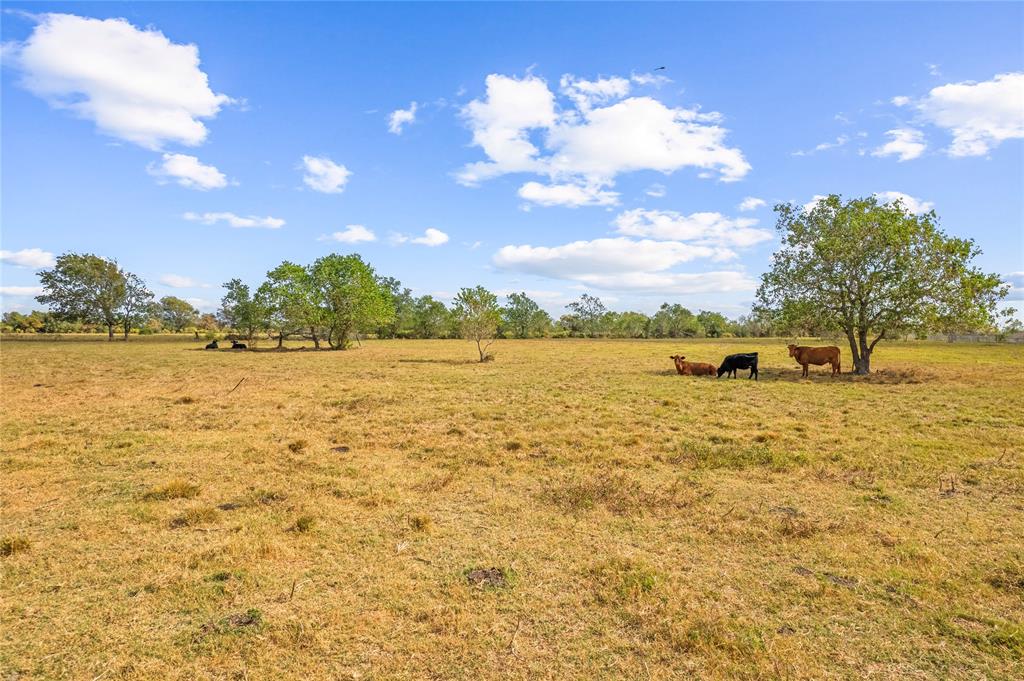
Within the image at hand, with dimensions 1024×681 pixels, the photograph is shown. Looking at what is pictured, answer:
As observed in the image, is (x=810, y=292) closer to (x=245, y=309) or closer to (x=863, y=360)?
(x=863, y=360)

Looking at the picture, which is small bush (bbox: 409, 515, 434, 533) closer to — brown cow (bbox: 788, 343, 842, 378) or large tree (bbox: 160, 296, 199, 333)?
brown cow (bbox: 788, 343, 842, 378)

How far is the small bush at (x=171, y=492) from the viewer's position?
775 cm

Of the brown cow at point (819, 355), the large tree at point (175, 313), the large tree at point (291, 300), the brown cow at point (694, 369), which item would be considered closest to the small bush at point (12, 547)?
the brown cow at point (694, 369)

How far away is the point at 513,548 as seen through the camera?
20.1 ft

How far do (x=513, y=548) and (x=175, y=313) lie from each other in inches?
5912

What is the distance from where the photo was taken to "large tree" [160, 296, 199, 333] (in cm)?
12343

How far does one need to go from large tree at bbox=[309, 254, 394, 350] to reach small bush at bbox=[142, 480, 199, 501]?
46.5 m

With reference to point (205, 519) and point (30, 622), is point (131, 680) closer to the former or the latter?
point (30, 622)

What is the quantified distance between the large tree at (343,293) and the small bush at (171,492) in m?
46.5

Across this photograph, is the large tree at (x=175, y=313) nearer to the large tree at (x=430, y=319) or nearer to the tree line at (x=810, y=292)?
the tree line at (x=810, y=292)

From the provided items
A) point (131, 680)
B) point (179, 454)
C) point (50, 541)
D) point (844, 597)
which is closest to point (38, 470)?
point (179, 454)

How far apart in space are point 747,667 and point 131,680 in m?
5.05

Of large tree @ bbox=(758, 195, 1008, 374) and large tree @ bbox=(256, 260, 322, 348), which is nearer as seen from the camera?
large tree @ bbox=(758, 195, 1008, 374)

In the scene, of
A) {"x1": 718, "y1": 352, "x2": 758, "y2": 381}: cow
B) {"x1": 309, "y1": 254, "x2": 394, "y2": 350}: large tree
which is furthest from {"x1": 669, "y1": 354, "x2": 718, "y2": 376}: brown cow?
{"x1": 309, "y1": 254, "x2": 394, "y2": 350}: large tree
